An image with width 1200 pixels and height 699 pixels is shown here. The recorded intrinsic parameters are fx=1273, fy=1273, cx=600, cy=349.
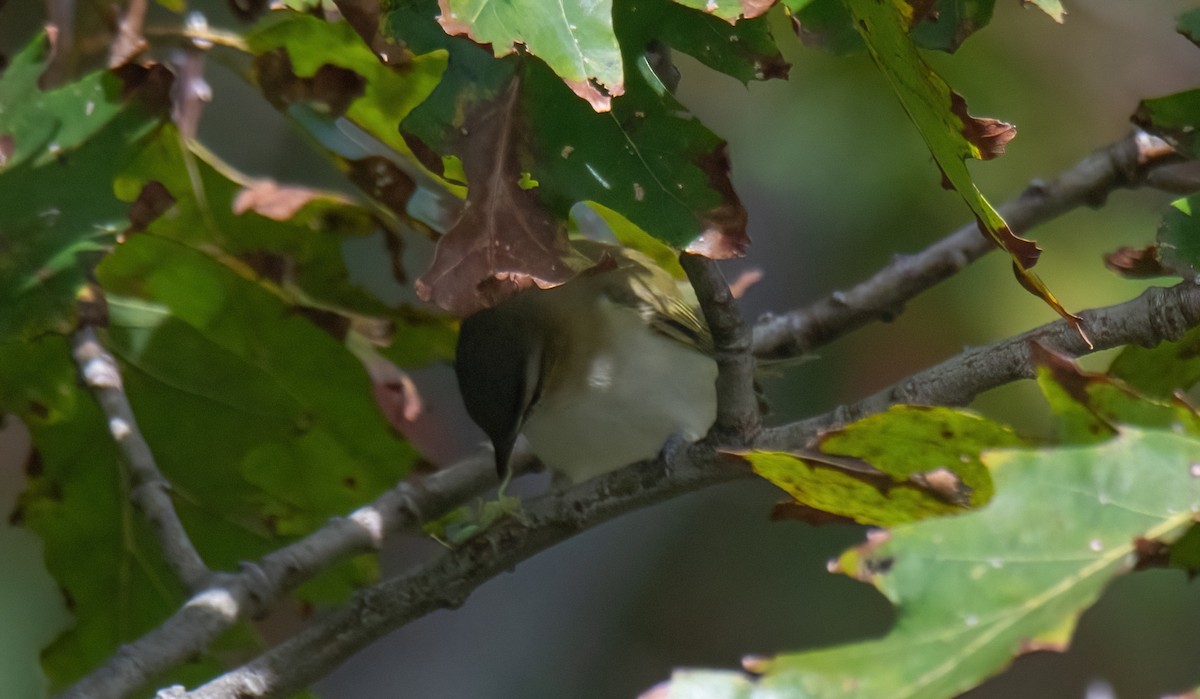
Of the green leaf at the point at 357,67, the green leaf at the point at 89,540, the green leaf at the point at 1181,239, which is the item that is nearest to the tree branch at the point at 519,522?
the green leaf at the point at 1181,239

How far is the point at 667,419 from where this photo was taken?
117 inches

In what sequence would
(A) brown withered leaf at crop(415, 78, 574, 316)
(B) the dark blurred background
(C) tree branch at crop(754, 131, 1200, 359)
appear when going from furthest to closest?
1. (B) the dark blurred background
2. (C) tree branch at crop(754, 131, 1200, 359)
3. (A) brown withered leaf at crop(415, 78, 574, 316)

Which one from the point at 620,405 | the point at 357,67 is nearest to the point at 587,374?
Answer: the point at 620,405

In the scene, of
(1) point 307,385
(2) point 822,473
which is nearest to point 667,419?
(1) point 307,385

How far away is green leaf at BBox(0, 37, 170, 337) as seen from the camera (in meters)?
1.96

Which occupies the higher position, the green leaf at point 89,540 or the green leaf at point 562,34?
the green leaf at point 562,34

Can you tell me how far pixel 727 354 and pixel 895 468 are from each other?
440 mm

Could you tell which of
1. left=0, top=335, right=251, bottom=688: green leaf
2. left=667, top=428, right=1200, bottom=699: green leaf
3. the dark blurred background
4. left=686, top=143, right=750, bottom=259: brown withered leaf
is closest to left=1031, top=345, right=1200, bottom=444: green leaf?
left=667, top=428, right=1200, bottom=699: green leaf

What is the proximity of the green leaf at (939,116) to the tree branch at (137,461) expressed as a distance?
1471 mm

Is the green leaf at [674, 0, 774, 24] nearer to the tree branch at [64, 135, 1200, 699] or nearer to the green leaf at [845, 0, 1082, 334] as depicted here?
the green leaf at [845, 0, 1082, 334]

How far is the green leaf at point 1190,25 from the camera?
1.67 metres

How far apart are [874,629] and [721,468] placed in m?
3.73

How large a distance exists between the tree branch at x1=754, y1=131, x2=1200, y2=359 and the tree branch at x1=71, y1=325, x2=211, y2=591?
139 centimetres

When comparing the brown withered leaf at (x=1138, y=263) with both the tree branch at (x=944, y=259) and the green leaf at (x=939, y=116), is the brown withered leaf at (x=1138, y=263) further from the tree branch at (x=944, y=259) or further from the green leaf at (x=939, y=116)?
the tree branch at (x=944, y=259)
